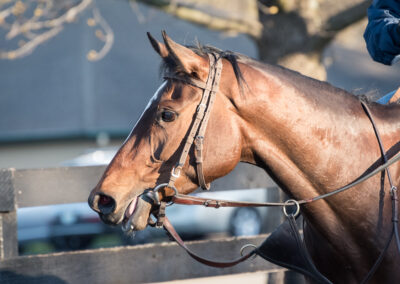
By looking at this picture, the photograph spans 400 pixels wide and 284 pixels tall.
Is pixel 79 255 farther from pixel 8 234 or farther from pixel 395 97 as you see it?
pixel 395 97

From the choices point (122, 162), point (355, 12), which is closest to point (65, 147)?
point (355, 12)

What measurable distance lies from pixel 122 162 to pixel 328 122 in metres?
1.01

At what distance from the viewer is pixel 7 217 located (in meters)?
3.89

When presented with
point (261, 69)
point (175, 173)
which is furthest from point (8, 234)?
point (261, 69)

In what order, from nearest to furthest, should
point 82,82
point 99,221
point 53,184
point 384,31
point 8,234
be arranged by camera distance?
point 384,31 < point 8,234 < point 53,184 < point 99,221 < point 82,82

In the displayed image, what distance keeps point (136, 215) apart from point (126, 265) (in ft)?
6.00

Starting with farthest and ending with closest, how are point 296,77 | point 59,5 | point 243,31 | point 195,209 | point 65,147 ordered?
1. point 65,147
2. point 195,209
3. point 59,5
4. point 243,31
5. point 296,77

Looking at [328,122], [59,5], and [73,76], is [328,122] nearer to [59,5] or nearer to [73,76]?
[59,5]

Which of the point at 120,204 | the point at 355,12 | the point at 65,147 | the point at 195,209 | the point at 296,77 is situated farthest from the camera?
the point at 65,147

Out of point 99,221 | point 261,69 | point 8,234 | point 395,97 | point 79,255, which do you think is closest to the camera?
point 261,69

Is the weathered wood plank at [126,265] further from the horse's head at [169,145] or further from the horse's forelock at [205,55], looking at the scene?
the horse's forelock at [205,55]

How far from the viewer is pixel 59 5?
709 centimetres

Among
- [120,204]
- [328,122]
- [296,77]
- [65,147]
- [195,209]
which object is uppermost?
[296,77]

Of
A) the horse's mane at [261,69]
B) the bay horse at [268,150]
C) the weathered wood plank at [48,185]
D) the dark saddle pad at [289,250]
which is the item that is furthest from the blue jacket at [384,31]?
the weathered wood plank at [48,185]
